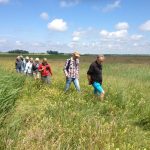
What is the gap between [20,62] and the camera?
84.4ft

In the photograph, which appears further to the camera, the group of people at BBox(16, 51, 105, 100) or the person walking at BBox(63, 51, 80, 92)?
the person walking at BBox(63, 51, 80, 92)

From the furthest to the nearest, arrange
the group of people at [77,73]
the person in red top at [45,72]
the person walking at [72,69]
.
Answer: the person in red top at [45,72]
the person walking at [72,69]
the group of people at [77,73]

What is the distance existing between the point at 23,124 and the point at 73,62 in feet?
24.1

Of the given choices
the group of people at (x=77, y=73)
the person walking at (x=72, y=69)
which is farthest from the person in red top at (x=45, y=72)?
the person walking at (x=72, y=69)

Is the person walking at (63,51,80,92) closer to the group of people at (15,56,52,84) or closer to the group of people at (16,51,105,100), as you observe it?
the group of people at (16,51,105,100)

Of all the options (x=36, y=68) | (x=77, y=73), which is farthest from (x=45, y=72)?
(x=36, y=68)

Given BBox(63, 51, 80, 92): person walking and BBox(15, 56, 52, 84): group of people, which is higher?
BBox(63, 51, 80, 92): person walking

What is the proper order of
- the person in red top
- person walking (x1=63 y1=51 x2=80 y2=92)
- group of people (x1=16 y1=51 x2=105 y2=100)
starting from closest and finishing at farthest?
group of people (x1=16 y1=51 x2=105 y2=100), person walking (x1=63 y1=51 x2=80 y2=92), the person in red top

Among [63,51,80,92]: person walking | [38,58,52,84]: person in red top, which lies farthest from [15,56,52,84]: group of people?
[63,51,80,92]: person walking

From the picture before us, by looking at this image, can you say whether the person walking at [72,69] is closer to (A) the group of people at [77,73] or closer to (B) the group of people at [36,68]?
(A) the group of people at [77,73]

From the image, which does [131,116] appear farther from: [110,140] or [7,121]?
[7,121]

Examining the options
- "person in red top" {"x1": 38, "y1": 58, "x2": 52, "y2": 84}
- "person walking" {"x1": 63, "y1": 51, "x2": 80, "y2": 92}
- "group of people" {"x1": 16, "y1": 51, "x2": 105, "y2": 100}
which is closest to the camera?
"group of people" {"x1": 16, "y1": 51, "x2": 105, "y2": 100}

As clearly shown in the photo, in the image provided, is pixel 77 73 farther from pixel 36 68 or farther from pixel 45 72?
pixel 36 68

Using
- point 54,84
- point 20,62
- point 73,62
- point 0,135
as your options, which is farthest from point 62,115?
point 20,62
